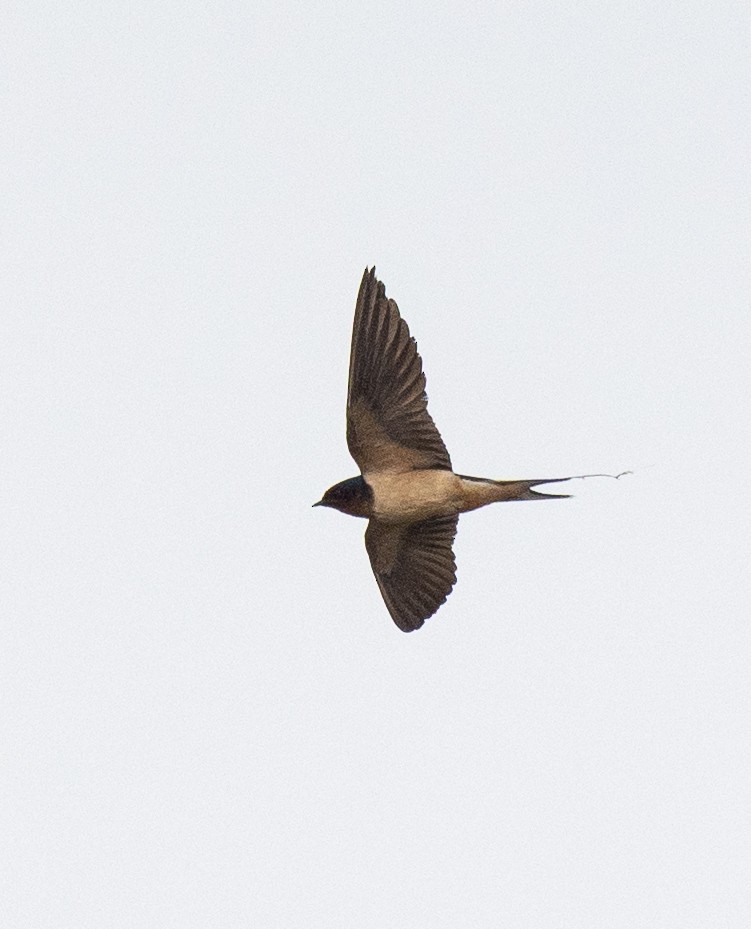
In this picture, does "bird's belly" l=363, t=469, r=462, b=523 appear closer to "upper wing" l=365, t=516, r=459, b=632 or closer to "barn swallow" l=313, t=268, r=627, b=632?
"barn swallow" l=313, t=268, r=627, b=632

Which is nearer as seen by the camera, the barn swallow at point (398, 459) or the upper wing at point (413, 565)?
the barn swallow at point (398, 459)

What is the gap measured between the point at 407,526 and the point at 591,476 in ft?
4.54

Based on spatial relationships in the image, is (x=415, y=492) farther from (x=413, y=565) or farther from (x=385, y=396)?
(x=413, y=565)

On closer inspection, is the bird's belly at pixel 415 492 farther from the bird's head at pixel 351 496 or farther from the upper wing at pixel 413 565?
the upper wing at pixel 413 565

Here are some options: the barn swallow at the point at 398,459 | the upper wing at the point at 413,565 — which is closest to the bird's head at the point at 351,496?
the barn swallow at the point at 398,459

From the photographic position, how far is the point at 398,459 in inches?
347

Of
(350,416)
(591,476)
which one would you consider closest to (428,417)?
(350,416)

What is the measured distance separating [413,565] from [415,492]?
744 mm

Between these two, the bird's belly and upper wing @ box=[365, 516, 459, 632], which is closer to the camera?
the bird's belly

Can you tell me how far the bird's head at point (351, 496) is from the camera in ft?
29.2

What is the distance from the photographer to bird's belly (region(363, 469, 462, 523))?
879 cm

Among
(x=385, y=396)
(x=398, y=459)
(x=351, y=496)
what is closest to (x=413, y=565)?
(x=351, y=496)

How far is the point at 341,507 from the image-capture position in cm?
905

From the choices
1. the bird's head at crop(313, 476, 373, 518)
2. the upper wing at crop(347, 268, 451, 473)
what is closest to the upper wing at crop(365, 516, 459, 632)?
the bird's head at crop(313, 476, 373, 518)
